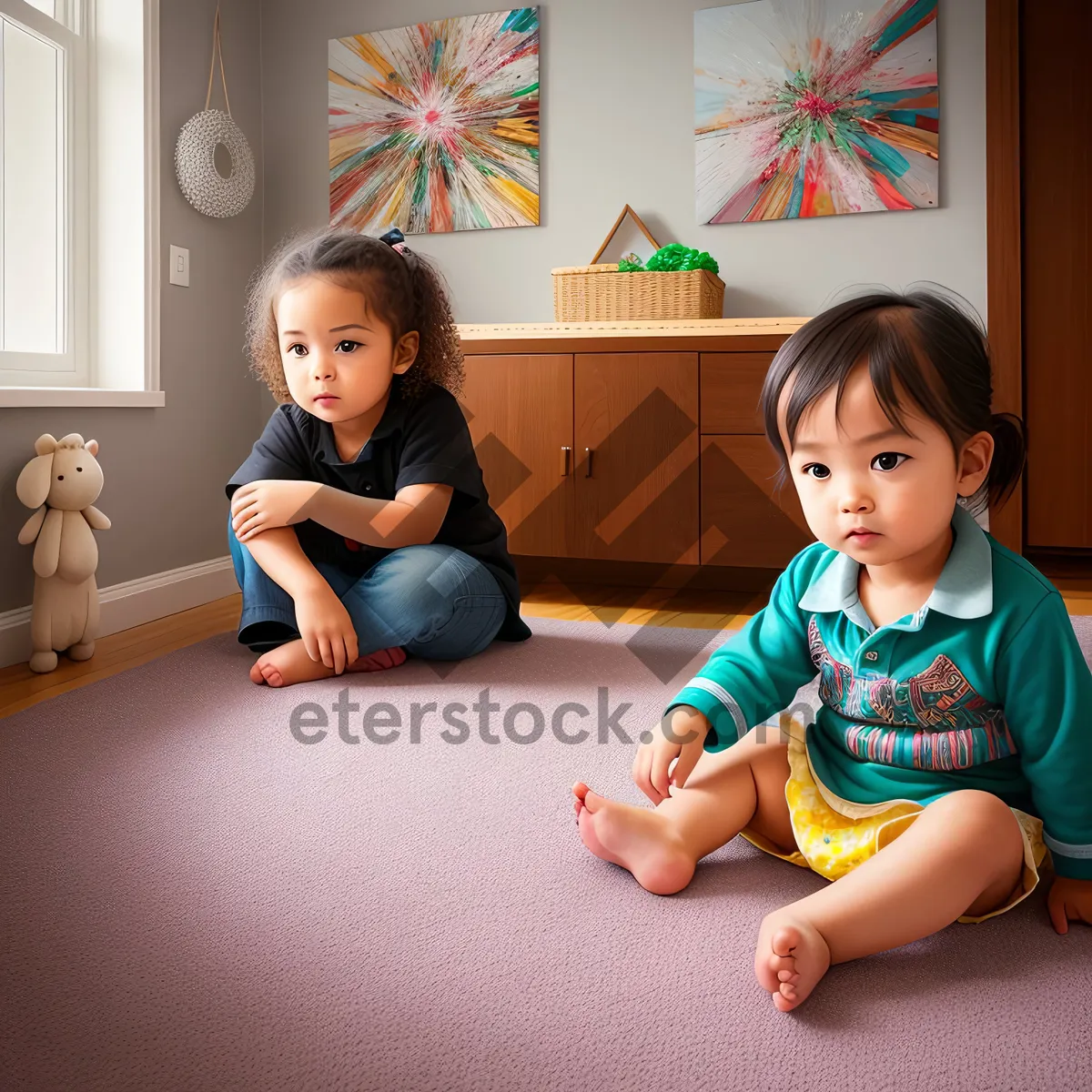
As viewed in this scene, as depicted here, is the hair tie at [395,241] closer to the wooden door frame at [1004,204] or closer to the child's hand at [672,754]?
the child's hand at [672,754]

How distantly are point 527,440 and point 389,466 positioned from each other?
0.75 metres

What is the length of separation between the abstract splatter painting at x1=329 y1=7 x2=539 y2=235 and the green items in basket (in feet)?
1.60

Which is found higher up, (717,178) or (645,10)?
(645,10)

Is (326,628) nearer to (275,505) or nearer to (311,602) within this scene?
(311,602)

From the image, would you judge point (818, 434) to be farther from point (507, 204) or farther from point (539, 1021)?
point (507, 204)

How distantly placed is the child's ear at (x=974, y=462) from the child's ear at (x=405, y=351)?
3.59 ft

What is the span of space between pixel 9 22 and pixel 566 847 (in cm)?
211

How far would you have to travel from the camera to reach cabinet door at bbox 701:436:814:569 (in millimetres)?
2268

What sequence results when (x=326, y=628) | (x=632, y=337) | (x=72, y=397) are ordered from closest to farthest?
(x=326, y=628) → (x=72, y=397) → (x=632, y=337)

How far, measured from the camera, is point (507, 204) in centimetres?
281

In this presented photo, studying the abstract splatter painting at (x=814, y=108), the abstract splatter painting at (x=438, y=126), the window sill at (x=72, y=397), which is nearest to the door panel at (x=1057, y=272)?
the abstract splatter painting at (x=814, y=108)

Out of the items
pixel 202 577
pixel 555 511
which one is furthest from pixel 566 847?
pixel 202 577

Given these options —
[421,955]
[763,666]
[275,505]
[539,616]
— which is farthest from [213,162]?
[421,955]

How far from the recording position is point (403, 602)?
162cm
